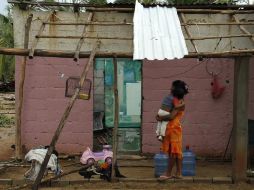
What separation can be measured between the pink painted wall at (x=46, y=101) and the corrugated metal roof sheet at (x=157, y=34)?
103 inches

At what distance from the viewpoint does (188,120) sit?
10875 mm

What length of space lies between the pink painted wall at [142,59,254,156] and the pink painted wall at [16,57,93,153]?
139cm

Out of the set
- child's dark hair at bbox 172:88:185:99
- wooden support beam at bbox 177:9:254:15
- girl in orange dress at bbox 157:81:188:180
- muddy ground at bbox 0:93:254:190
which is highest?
wooden support beam at bbox 177:9:254:15

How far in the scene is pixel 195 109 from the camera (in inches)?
428

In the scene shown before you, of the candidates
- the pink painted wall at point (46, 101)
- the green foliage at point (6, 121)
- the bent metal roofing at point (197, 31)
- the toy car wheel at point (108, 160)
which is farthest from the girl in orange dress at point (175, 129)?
the green foliage at point (6, 121)

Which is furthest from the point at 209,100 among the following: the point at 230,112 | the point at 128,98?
the point at 128,98

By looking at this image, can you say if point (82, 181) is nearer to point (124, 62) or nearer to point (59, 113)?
point (59, 113)

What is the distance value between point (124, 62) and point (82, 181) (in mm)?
3655

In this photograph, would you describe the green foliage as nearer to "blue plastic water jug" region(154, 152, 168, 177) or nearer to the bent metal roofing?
the bent metal roofing

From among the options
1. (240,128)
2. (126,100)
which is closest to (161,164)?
(240,128)

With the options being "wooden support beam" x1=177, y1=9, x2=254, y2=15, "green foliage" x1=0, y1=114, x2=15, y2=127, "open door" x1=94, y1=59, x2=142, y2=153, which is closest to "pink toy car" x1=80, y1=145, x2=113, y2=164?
"open door" x1=94, y1=59, x2=142, y2=153

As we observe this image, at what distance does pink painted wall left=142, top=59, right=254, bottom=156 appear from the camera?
10.8 meters

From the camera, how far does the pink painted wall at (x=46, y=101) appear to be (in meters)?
10.7

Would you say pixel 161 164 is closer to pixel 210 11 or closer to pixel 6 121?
pixel 210 11
